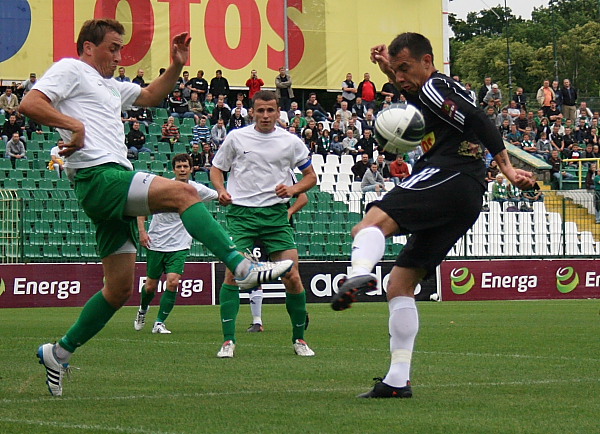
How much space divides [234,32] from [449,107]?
29.6m

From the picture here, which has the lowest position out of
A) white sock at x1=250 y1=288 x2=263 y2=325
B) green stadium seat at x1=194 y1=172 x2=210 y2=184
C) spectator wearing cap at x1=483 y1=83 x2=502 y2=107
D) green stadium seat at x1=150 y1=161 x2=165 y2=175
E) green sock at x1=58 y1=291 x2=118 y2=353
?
white sock at x1=250 y1=288 x2=263 y2=325

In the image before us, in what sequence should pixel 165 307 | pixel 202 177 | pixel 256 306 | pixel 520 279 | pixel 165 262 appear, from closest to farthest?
pixel 165 307
pixel 256 306
pixel 165 262
pixel 520 279
pixel 202 177

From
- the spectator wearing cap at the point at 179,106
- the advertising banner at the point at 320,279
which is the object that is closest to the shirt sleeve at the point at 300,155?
the advertising banner at the point at 320,279

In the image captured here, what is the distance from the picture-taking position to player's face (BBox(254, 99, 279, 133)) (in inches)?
420

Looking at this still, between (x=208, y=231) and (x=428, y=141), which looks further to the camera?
(x=428, y=141)

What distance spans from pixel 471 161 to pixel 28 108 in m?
2.71

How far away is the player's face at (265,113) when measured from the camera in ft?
35.0

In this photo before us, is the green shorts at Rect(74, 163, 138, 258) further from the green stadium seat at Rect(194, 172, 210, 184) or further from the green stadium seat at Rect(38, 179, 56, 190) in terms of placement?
the green stadium seat at Rect(194, 172, 210, 184)

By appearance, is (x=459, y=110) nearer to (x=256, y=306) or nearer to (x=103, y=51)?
(x=103, y=51)

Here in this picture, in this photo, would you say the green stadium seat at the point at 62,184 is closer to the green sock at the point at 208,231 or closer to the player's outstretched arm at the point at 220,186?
the player's outstretched arm at the point at 220,186

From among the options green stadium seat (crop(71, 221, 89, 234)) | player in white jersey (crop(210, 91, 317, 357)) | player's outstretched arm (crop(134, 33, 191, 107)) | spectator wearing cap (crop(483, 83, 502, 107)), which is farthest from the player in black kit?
spectator wearing cap (crop(483, 83, 502, 107))

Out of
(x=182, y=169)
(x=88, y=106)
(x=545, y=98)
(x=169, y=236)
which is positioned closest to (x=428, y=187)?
(x=88, y=106)

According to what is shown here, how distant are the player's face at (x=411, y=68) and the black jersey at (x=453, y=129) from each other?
0.07 meters

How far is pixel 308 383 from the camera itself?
7.83m
